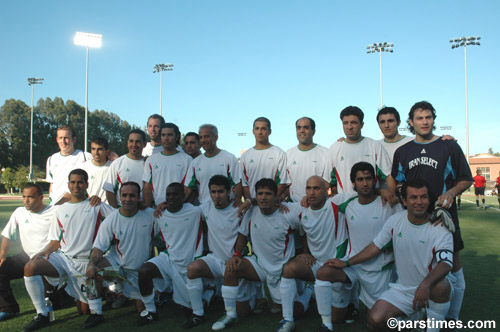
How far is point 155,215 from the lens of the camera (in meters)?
4.93

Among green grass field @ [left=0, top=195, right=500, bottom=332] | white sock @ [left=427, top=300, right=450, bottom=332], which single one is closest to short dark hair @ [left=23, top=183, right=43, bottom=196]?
green grass field @ [left=0, top=195, right=500, bottom=332]

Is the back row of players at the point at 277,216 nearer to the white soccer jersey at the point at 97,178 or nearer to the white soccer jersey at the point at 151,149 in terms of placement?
the white soccer jersey at the point at 97,178

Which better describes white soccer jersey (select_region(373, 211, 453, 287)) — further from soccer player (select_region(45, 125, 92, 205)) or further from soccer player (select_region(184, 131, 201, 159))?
soccer player (select_region(45, 125, 92, 205))

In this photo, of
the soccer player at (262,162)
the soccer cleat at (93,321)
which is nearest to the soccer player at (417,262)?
the soccer player at (262,162)

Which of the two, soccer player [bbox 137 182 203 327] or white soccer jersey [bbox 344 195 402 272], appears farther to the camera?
soccer player [bbox 137 182 203 327]

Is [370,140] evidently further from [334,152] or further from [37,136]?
[37,136]

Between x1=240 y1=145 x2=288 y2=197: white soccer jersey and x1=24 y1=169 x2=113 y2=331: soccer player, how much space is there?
1974mm

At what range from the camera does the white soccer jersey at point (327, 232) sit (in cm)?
452

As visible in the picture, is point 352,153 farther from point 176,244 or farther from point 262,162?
point 176,244

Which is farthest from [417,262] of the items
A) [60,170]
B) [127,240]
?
[60,170]

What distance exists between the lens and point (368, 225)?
4.32 m

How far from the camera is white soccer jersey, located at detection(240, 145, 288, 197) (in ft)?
17.7

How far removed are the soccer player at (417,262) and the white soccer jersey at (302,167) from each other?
1.48 m

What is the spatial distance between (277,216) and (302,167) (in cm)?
96
